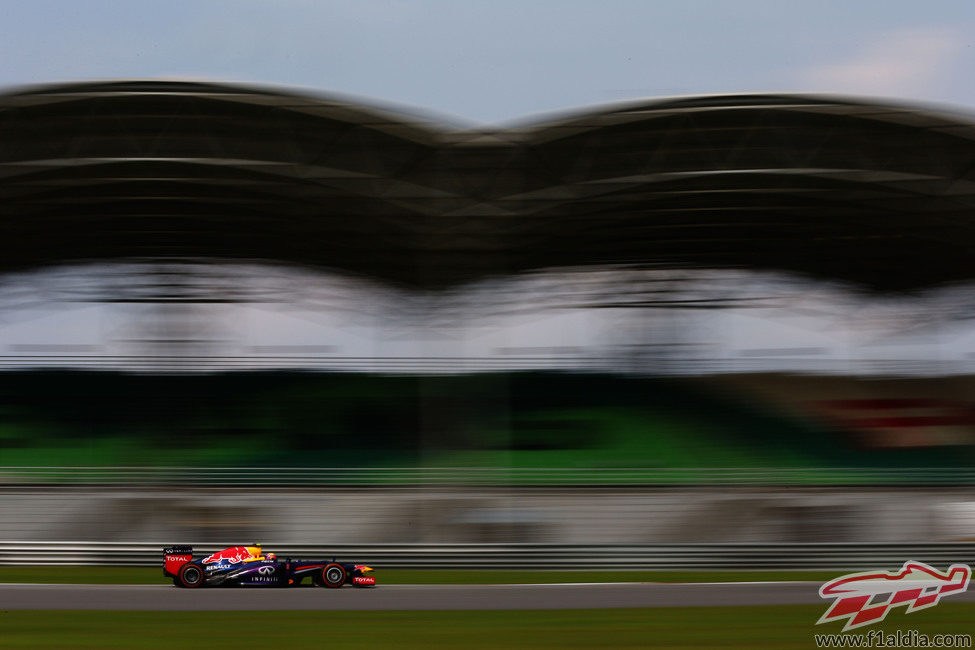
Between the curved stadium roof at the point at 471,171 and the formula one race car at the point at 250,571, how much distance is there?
869 centimetres

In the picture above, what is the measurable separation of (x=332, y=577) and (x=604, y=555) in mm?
4937

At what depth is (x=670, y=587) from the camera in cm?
1501

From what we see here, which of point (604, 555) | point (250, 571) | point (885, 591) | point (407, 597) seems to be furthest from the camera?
point (604, 555)

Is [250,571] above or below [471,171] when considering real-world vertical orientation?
below

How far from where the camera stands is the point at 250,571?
540 inches

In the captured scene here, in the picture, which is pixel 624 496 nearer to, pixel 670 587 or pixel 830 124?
pixel 670 587

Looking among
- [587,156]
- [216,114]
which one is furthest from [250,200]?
[587,156]

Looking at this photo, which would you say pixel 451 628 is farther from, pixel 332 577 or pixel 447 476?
pixel 447 476

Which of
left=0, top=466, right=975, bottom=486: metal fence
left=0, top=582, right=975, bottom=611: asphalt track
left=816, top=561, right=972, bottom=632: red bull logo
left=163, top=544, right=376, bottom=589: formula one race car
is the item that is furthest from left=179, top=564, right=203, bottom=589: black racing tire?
left=816, top=561, right=972, bottom=632: red bull logo

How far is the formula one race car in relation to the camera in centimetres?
1368

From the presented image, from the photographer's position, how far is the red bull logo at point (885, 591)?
35.9 feet

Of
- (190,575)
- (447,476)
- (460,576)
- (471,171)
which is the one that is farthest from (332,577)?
(471,171)

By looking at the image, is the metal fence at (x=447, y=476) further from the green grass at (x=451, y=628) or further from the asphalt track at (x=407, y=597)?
the green grass at (x=451, y=628)

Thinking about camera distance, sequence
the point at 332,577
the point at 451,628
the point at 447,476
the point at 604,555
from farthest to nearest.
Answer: the point at 447,476, the point at 604,555, the point at 332,577, the point at 451,628
